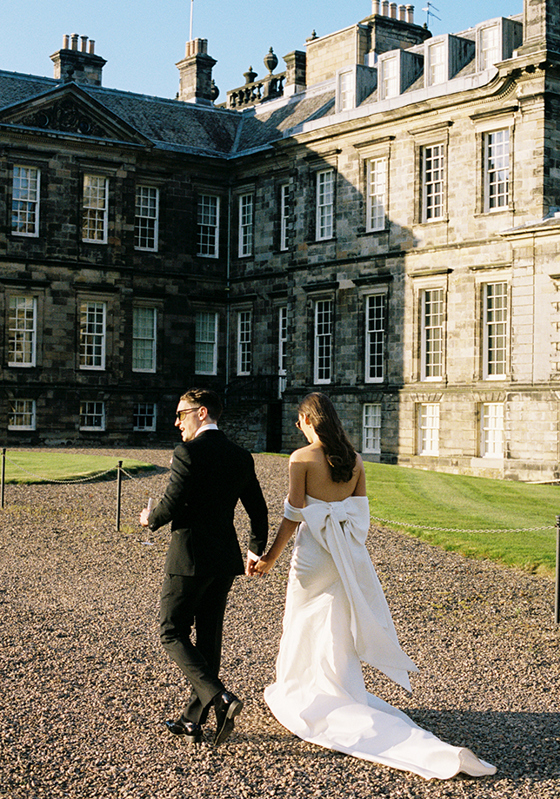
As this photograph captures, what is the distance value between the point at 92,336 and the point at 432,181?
39.0 feet

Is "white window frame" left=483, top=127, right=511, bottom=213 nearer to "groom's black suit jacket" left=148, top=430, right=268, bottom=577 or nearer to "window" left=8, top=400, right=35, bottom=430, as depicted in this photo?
"window" left=8, top=400, right=35, bottom=430

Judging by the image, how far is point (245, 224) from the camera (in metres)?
34.1

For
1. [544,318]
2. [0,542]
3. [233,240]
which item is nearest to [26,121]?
[233,240]

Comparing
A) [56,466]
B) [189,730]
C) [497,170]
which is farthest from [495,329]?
[189,730]

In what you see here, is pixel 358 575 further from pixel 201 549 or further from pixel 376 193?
pixel 376 193

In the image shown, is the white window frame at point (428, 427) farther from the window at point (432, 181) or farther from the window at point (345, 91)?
the window at point (345, 91)

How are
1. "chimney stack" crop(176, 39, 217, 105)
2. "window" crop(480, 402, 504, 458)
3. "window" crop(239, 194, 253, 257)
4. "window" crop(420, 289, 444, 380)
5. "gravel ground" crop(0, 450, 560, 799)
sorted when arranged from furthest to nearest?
1. "chimney stack" crop(176, 39, 217, 105)
2. "window" crop(239, 194, 253, 257)
3. "window" crop(420, 289, 444, 380)
4. "window" crop(480, 402, 504, 458)
5. "gravel ground" crop(0, 450, 560, 799)

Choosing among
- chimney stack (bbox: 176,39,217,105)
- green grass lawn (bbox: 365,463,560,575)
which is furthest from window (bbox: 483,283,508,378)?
chimney stack (bbox: 176,39,217,105)

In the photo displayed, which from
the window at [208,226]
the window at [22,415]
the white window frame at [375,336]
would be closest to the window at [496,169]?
the white window frame at [375,336]

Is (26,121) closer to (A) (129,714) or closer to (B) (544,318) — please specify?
(B) (544,318)

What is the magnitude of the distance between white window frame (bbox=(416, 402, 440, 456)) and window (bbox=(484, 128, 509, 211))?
209 inches

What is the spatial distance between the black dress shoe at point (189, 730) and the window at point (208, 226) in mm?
29274

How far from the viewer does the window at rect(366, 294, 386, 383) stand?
28.2 meters

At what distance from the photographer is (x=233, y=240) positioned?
34.4 meters
